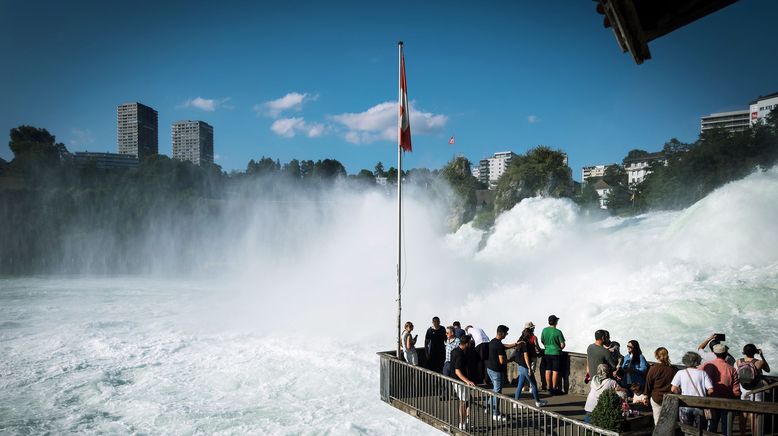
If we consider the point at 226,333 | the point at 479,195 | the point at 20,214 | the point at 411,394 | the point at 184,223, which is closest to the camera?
the point at 411,394

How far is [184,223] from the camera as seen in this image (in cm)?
9581

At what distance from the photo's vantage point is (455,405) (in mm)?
10469

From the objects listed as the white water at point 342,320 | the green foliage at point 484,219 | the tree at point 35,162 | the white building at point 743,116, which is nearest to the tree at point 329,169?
the tree at point 35,162

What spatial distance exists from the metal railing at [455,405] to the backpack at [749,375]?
2.68m

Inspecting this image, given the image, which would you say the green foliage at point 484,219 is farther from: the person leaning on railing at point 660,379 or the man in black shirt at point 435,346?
the person leaning on railing at point 660,379

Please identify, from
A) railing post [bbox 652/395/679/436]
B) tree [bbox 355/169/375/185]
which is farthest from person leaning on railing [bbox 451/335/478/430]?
tree [bbox 355/169/375/185]

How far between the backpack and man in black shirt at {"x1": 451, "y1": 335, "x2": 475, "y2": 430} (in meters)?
4.31

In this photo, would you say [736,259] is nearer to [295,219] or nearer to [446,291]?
[446,291]

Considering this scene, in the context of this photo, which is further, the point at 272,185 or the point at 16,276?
the point at 272,185

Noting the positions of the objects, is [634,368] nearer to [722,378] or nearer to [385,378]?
[722,378]

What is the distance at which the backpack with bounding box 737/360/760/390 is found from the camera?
323 inches

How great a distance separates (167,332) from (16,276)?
48.0m

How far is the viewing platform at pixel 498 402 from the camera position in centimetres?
806

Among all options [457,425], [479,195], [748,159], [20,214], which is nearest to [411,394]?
[457,425]
